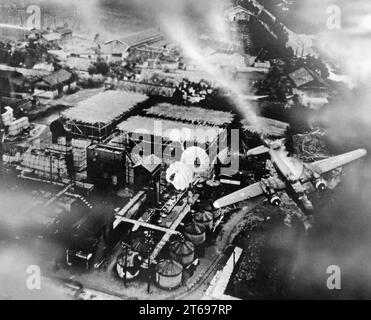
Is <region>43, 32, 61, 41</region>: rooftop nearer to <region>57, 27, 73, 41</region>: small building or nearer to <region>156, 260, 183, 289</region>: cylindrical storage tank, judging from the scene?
<region>57, 27, 73, 41</region>: small building

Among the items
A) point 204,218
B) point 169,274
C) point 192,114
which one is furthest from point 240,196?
point 192,114

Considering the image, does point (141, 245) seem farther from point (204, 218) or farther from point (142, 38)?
point (142, 38)

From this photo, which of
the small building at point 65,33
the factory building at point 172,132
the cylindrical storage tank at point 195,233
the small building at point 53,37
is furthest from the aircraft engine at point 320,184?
the small building at point 53,37

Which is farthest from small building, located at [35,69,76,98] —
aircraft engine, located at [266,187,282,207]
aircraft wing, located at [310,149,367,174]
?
aircraft wing, located at [310,149,367,174]

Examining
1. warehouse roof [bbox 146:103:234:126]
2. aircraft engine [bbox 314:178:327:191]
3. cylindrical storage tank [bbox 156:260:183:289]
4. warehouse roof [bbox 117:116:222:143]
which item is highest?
warehouse roof [bbox 146:103:234:126]

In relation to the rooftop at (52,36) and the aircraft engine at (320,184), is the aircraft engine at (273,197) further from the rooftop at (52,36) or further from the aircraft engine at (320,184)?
the rooftop at (52,36)

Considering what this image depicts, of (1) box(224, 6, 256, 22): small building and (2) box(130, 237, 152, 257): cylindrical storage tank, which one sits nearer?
(2) box(130, 237, 152, 257): cylindrical storage tank
